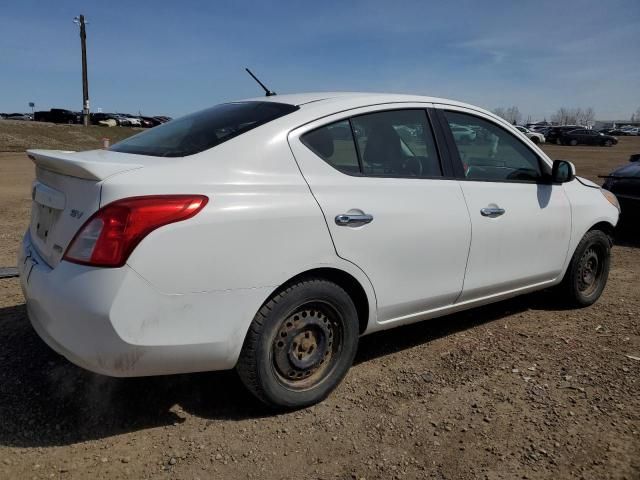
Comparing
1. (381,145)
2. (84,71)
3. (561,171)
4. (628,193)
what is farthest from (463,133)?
(84,71)

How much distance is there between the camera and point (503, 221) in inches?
143

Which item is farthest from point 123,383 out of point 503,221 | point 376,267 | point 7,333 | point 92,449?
point 503,221

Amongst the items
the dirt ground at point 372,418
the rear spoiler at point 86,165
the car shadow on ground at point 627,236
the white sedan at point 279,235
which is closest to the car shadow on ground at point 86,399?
the dirt ground at point 372,418

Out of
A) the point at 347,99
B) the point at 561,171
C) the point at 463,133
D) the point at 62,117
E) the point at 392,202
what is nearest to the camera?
the point at 392,202

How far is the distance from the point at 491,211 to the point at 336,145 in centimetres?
120

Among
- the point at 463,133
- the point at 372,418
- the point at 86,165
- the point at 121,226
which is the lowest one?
the point at 372,418

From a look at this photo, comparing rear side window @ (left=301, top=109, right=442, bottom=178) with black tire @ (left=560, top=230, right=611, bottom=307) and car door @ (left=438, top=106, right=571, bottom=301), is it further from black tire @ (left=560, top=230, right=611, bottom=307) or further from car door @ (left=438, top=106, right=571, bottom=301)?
black tire @ (left=560, top=230, right=611, bottom=307)

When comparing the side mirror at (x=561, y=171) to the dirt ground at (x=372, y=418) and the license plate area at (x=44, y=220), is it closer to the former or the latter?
the dirt ground at (x=372, y=418)

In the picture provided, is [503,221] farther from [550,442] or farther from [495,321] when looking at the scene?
[550,442]

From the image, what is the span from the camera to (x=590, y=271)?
4664 mm

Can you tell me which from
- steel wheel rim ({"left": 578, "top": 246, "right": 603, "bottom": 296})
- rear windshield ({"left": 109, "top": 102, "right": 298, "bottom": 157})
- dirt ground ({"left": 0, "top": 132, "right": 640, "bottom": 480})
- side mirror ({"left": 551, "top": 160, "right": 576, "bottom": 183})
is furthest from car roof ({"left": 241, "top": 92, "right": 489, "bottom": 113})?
steel wheel rim ({"left": 578, "top": 246, "right": 603, "bottom": 296})

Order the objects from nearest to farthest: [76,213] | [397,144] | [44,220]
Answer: [76,213]
[44,220]
[397,144]

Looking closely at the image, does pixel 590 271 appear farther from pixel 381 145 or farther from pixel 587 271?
pixel 381 145

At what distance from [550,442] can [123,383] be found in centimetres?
232
